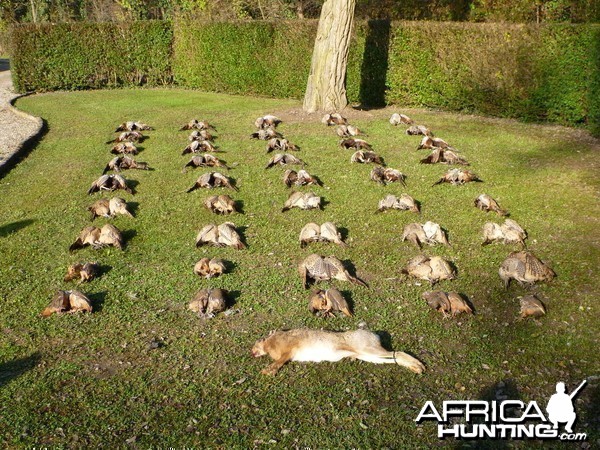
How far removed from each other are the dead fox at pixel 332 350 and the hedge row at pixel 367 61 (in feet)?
35.7

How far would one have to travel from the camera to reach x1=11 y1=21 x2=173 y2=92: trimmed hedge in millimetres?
22516

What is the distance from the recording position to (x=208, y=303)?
18.6ft

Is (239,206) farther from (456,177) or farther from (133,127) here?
(133,127)

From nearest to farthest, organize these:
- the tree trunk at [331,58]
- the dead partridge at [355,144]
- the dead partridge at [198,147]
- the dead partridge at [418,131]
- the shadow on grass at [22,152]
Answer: the shadow on grass at [22,152], the dead partridge at [198,147], the dead partridge at [355,144], the dead partridge at [418,131], the tree trunk at [331,58]

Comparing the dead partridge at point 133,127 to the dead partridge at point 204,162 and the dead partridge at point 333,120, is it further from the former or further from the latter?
the dead partridge at point 333,120

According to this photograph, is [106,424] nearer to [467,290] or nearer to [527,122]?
[467,290]

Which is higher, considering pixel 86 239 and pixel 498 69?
pixel 498 69

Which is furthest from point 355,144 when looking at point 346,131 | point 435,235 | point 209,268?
point 209,268

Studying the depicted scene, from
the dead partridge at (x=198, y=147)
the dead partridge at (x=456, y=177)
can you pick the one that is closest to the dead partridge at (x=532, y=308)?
the dead partridge at (x=456, y=177)

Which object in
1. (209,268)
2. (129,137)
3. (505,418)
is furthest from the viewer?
(129,137)

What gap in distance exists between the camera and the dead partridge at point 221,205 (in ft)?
27.4

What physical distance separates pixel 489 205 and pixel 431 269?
7.83 feet

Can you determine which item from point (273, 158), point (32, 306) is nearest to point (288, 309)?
point (32, 306)

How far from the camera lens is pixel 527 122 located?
15.2 m
